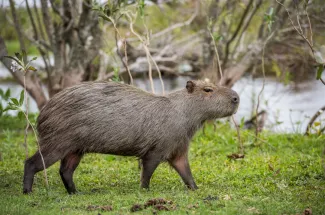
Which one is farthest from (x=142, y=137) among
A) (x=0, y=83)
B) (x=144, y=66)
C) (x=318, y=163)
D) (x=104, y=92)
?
(x=0, y=83)

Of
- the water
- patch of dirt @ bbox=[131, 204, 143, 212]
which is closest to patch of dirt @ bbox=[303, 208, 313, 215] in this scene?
patch of dirt @ bbox=[131, 204, 143, 212]

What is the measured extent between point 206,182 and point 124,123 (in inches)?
47.1

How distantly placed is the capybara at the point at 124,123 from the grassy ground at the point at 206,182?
328 millimetres

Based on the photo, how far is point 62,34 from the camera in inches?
372

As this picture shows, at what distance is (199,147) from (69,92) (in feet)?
9.32

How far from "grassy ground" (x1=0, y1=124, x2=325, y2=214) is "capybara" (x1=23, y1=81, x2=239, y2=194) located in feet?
1.08

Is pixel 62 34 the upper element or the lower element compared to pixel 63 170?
upper

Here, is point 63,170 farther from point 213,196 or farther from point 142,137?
point 213,196

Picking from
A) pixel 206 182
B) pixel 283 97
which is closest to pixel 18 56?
pixel 206 182

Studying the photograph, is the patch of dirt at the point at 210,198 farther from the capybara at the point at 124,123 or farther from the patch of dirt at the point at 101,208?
the patch of dirt at the point at 101,208

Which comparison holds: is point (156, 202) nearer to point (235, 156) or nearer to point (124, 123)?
point (124, 123)

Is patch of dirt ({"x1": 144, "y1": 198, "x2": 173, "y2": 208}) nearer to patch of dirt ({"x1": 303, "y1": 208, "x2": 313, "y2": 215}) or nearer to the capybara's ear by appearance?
patch of dirt ({"x1": 303, "y1": 208, "x2": 313, "y2": 215})

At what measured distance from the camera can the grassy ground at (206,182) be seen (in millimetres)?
4922

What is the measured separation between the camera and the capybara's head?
20.1ft
